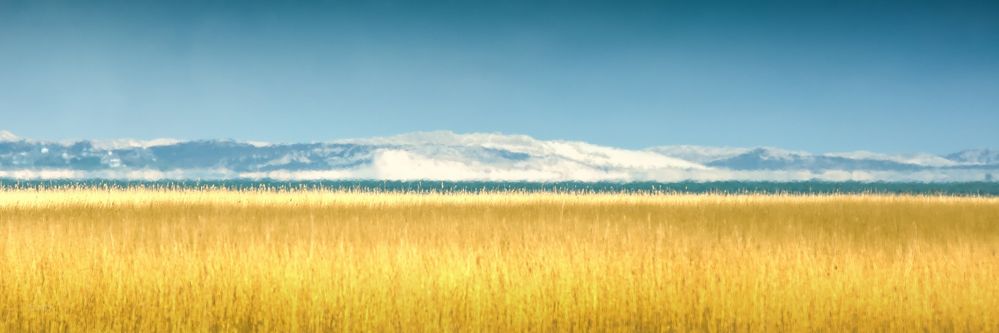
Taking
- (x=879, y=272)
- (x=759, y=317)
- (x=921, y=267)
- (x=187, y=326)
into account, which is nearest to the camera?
(x=187, y=326)

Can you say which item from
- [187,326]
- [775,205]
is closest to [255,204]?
[775,205]

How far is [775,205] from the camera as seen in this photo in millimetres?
32938

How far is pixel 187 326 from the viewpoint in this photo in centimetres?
864

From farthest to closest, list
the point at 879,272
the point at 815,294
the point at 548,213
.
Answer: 1. the point at 548,213
2. the point at 879,272
3. the point at 815,294

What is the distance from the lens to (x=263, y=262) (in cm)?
1124

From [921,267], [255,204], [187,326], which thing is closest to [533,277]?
[187,326]

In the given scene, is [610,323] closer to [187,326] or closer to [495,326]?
[495,326]

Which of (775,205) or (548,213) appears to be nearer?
(548,213)

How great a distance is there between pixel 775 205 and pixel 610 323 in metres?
25.4

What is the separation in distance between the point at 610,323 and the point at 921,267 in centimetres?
530

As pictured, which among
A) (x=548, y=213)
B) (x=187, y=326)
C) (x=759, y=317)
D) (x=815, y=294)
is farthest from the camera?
(x=548, y=213)

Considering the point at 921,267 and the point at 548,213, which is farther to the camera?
the point at 548,213

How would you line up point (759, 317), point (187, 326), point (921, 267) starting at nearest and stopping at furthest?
point (187, 326)
point (759, 317)
point (921, 267)

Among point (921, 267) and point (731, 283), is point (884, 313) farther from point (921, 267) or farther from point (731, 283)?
point (921, 267)
